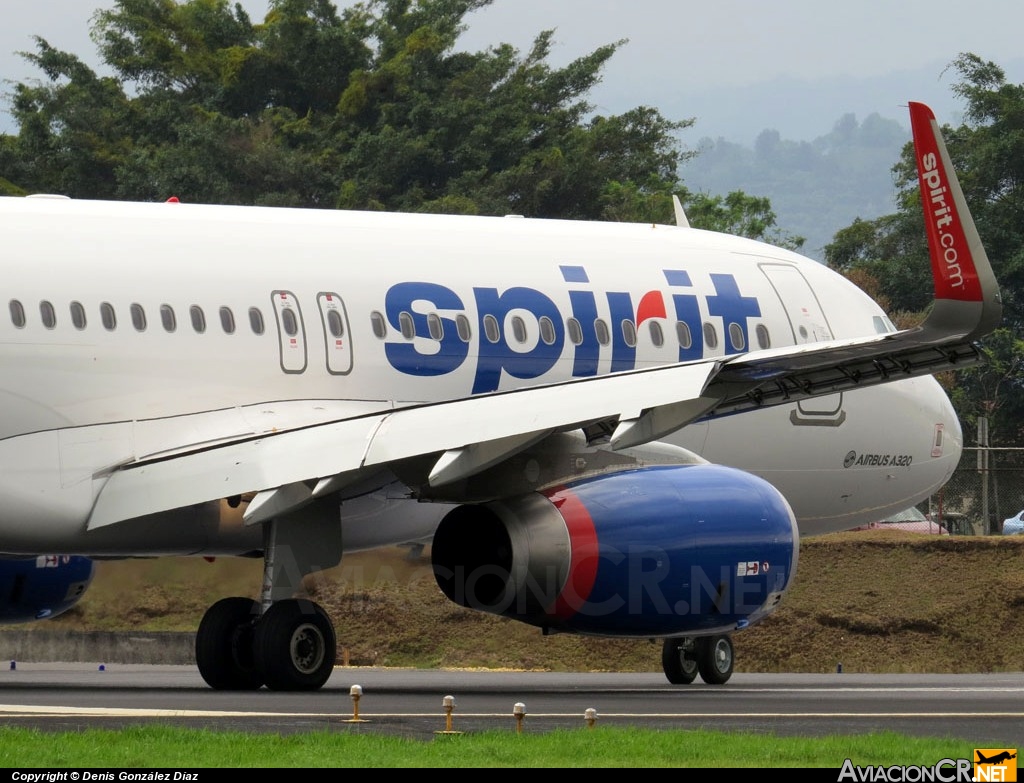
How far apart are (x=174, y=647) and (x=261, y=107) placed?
41.4 metres

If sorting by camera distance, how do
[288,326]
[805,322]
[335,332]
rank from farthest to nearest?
[805,322], [335,332], [288,326]

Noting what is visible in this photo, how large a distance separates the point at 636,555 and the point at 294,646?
10.4 ft

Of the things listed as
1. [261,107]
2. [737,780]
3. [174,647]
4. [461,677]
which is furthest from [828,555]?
[261,107]

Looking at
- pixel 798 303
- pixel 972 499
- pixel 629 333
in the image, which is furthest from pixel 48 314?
pixel 972 499

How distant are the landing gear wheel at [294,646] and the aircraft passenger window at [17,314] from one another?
127 inches

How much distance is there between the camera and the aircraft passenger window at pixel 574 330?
796 inches

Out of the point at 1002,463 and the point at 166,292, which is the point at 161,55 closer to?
the point at 1002,463

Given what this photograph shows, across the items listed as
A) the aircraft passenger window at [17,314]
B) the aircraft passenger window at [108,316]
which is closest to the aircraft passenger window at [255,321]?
the aircraft passenger window at [108,316]

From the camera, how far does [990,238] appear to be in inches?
2341

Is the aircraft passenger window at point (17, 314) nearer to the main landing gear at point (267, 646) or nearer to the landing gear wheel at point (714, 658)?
the main landing gear at point (267, 646)

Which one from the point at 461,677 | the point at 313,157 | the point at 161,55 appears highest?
the point at 161,55

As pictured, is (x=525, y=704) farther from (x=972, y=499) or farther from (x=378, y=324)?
(x=972, y=499)

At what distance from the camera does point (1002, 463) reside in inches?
1902

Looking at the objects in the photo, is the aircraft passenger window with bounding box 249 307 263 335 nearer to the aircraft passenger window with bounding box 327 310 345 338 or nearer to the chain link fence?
the aircraft passenger window with bounding box 327 310 345 338
